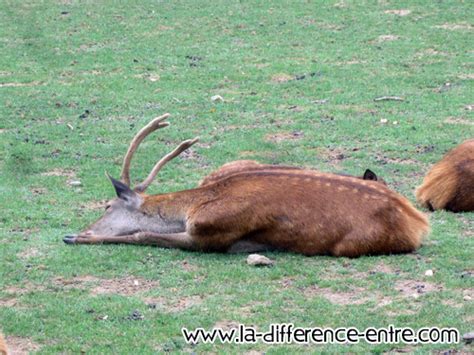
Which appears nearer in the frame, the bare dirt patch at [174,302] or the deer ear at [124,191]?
the bare dirt patch at [174,302]

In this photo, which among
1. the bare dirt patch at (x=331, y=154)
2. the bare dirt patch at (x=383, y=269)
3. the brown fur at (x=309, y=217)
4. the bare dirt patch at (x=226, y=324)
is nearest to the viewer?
the bare dirt patch at (x=226, y=324)

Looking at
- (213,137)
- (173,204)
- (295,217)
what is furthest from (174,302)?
(213,137)

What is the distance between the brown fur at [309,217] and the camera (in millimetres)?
7859

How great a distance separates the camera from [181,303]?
23.0ft

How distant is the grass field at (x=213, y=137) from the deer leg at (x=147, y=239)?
85 mm

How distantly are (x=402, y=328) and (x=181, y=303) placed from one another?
1.56 m

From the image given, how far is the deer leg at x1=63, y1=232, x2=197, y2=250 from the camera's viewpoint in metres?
8.22

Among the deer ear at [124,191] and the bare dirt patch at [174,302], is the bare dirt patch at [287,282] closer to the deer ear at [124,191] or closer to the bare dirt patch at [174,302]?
the bare dirt patch at [174,302]

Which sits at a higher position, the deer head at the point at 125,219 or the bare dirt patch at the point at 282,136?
the deer head at the point at 125,219

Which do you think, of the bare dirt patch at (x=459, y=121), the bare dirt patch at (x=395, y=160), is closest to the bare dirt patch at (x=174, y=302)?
the bare dirt patch at (x=395, y=160)

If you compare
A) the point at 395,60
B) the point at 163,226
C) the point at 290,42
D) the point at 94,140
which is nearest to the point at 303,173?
the point at 163,226

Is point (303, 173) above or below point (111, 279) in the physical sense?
above

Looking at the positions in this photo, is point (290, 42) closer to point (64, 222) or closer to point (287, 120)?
point (287, 120)

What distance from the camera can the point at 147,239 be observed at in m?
8.37
